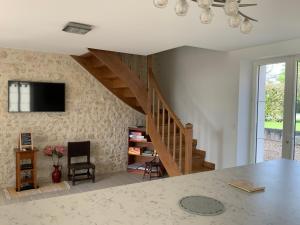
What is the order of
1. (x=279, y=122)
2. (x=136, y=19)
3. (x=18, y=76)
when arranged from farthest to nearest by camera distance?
(x=18, y=76) < (x=279, y=122) < (x=136, y=19)

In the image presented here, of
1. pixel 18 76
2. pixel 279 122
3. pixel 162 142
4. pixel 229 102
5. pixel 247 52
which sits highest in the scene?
pixel 247 52

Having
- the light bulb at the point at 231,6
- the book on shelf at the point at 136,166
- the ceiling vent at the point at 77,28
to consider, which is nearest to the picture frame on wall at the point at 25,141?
the book on shelf at the point at 136,166

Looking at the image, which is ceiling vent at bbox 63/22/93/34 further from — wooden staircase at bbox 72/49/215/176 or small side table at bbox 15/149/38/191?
small side table at bbox 15/149/38/191

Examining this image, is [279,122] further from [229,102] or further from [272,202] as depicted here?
[272,202]

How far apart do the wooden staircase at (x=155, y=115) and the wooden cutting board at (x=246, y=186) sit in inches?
96.6

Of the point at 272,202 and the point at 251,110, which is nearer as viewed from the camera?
the point at 272,202

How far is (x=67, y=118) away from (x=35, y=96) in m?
0.74

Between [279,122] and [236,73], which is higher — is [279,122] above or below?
below

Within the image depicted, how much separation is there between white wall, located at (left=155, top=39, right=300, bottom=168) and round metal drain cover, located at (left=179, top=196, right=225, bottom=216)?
9.94ft

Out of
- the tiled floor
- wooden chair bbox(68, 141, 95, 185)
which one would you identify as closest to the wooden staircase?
the tiled floor

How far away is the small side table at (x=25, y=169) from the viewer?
4.53m

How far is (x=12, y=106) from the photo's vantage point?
4680 millimetres

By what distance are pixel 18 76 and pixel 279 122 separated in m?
4.45

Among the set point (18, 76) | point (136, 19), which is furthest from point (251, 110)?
point (18, 76)
